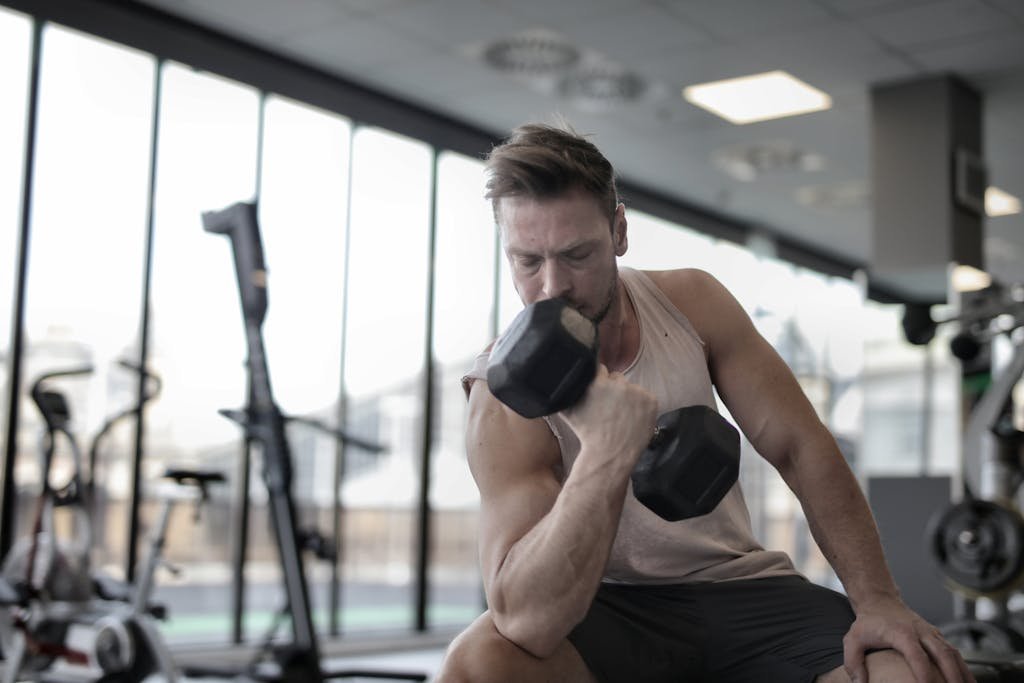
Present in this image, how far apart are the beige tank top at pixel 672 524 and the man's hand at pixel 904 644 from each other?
206 millimetres

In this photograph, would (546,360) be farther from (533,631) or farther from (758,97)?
(758,97)

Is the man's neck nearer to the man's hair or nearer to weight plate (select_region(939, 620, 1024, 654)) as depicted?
the man's hair

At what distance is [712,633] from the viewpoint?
155 centimetres

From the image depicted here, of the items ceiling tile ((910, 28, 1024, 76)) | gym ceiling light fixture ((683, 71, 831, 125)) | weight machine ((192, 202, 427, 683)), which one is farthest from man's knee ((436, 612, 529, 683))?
gym ceiling light fixture ((683, 71, 831, 125))

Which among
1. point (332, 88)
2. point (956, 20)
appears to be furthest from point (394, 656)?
point (956, 20)

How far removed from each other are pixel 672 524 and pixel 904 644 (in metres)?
0.33

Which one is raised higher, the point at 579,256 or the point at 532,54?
the point at 532,54

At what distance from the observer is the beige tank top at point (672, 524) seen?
1.54m

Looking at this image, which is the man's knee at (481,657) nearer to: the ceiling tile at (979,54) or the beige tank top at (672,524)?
the beige tank top at (672,524)

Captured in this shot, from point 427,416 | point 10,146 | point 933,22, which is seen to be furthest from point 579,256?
point 427,416

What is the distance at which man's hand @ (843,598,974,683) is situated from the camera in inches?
53.4

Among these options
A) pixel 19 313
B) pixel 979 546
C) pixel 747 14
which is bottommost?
pixel 979 546

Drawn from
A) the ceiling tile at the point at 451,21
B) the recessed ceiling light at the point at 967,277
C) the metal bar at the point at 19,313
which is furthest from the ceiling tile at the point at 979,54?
the metal bar at the point at 19,313

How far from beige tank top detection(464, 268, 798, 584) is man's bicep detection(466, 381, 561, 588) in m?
0.06
